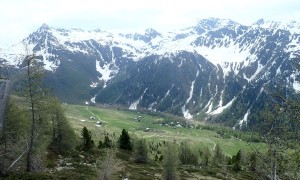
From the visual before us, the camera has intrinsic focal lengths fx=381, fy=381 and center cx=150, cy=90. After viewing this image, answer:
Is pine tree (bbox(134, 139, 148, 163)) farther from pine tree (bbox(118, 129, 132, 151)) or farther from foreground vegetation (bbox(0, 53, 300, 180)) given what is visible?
pine tree (bbox(118, 129, 132, 151))

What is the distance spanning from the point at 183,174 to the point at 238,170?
133ft

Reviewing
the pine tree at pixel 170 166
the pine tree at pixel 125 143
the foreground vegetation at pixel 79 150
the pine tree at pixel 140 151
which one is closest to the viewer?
the foreground vegetation at pixel 79 150

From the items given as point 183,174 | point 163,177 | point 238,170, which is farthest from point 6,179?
point 238,170

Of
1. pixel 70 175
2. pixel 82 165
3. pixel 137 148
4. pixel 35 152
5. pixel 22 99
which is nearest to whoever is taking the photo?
pixel 22 99

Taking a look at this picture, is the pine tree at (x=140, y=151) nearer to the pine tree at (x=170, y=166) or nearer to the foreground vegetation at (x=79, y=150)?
the foreground vegetation at (x=79, y=150)

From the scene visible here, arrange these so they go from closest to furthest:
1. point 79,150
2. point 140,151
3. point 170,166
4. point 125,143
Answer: point 170,166 → point 79,150 → point 140,151 → point 125,143

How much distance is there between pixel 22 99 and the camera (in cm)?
5306

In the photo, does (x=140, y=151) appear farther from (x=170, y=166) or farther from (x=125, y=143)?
(x=170, y=166)

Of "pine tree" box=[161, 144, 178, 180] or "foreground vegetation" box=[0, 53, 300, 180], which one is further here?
"pine tree" box=[161, 144, 178, 180]

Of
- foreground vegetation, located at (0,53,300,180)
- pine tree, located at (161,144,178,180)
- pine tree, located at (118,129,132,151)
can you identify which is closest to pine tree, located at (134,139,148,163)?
foreground vegetation, located at (0,53,300,180)

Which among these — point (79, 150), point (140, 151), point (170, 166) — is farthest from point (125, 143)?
point (170, 166)

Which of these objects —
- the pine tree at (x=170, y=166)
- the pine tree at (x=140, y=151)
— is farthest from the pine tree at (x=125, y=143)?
the pine tree at (x=170, y=166)

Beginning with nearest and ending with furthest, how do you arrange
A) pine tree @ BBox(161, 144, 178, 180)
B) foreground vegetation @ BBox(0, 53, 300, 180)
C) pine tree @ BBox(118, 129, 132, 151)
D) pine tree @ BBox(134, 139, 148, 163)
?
1. foreground vegetation @ BBox(0, 53, 300, 180)
2. pine tree @ BBox(161, 144, 178, 180)
3. pine tree @ BBox(134, 139, 148, 163)
4. pine tree @ BBox(118, 129, 132, 151)

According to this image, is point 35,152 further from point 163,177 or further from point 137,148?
point 137,148
